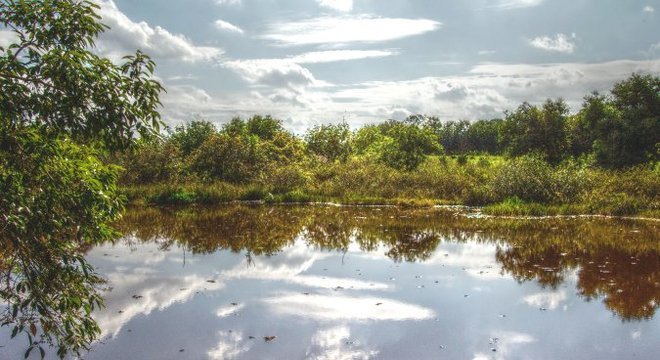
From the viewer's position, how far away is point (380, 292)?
12391 millimetres

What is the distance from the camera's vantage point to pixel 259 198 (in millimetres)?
32875

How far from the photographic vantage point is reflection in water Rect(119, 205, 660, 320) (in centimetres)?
1329

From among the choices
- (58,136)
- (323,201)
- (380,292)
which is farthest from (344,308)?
(323,201)

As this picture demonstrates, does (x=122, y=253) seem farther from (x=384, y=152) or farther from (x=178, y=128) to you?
(x=178, y=128)

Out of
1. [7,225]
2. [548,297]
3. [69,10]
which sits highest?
[69,10]

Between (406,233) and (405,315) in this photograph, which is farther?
(406,233)

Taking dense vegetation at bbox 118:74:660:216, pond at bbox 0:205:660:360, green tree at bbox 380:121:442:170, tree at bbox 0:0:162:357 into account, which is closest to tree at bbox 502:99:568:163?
dense vegetation at bbox 118:74:660:216

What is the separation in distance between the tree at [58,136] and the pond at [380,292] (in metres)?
2.82

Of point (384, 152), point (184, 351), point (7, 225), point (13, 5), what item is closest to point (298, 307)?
point (184, 351)

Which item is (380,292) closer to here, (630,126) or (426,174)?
(426,174)

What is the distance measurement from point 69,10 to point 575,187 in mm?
26890

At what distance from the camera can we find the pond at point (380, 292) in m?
8.95

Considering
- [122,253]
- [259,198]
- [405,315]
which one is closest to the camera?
[405,315]

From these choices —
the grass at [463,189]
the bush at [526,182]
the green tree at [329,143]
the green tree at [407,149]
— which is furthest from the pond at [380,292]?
the green tree at [329,143]
